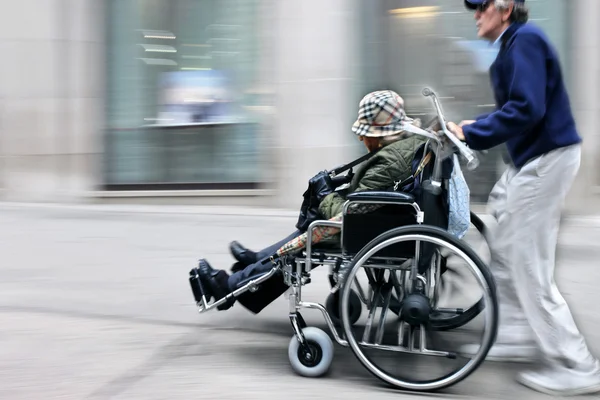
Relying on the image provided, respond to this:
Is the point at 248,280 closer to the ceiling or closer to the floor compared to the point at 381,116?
closer to the floor

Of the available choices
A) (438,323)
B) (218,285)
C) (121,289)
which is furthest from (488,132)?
(121,289)

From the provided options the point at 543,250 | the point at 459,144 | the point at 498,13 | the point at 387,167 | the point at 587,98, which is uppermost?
the point at 498,13

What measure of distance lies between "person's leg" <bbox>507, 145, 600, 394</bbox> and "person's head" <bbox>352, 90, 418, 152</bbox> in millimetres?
Answer: 684

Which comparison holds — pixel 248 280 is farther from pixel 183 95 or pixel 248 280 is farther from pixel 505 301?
pixel 183 95

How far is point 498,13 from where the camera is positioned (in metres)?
3.51

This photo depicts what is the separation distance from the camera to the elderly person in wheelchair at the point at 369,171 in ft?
11.8

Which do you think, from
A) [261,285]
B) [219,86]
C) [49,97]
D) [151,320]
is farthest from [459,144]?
[49,97]

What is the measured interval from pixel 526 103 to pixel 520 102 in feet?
0.09

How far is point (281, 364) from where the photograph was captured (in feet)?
12.7

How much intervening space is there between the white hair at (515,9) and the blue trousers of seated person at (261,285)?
1552 mm

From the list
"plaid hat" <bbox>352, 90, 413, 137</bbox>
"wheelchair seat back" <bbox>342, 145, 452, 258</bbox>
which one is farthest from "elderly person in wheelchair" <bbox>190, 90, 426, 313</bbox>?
"wheelchair seat back" <bbox>342, 145, 452, 258</bbox>

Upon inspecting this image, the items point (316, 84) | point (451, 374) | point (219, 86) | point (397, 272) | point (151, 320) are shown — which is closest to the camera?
point (451, 374)

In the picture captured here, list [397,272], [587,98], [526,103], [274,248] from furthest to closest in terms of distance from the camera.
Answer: [587,98], [274,248], [397,272], [526,103]

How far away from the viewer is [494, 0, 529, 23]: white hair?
3492 mm
